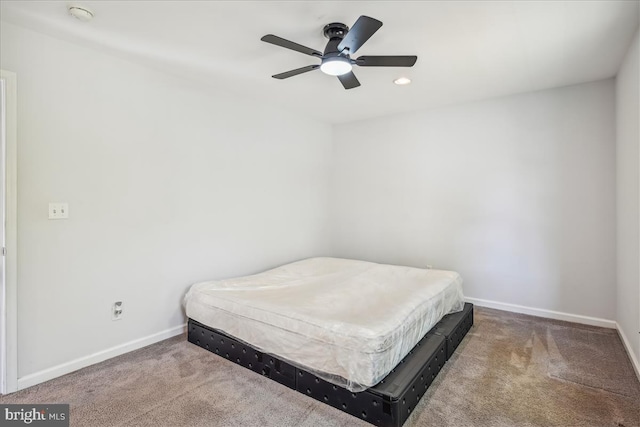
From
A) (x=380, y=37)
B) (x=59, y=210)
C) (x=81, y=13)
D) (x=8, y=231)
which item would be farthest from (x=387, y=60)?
(x=8, y=231)

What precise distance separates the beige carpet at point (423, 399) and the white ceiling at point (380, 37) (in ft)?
7.87

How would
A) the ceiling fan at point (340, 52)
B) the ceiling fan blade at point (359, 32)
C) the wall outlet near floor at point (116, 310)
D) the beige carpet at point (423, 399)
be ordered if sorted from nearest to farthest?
1. the ceiling fan blade at point (359, 32)
2. the beige carpet at point (423, 399)
3. the ceiling fan at point (340, 52)
4. the wall outlet near floor at point (116, 310)

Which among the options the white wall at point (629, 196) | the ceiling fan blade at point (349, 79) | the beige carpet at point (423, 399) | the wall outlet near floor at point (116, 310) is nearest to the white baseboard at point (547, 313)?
the white wall at point (629, 196)

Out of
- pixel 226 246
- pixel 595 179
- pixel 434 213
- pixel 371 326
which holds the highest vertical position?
pixel 595 179

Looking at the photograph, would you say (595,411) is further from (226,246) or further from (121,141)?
(121,141)

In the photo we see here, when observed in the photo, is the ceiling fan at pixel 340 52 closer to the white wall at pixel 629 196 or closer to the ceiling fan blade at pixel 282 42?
the ceiling fan blade at pixel 282 42

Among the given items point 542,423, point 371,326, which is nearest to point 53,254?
point 371,326

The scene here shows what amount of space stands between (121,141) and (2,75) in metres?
0.76

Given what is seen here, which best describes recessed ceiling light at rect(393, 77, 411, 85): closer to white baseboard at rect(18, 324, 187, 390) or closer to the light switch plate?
the light switch plate

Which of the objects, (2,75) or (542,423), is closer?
(542,423)

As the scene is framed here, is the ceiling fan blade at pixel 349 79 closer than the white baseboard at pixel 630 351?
No

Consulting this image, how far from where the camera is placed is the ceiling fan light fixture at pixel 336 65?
6.84ft

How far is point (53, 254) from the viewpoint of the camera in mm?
2256

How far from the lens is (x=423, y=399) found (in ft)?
6.48
